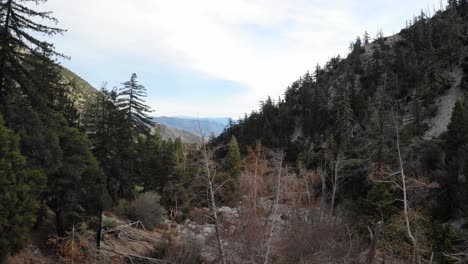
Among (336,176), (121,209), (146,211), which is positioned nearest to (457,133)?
(336,176)

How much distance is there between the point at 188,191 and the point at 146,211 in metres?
3.95

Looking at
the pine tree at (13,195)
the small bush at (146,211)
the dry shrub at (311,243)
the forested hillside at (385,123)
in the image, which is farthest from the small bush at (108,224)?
the forested hillside at (385,123)

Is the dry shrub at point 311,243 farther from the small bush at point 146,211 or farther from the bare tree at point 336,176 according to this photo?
the small bush at point 146,211

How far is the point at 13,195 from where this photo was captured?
13305 millimetres

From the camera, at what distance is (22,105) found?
1544 cm

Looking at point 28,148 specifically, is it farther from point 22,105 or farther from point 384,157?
point 384,157

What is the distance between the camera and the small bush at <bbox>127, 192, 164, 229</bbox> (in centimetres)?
2900

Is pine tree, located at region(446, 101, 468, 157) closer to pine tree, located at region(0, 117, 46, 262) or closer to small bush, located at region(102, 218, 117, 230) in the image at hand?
small bush, located at region(102, 218, 117, 230)

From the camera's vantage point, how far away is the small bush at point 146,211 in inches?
1142

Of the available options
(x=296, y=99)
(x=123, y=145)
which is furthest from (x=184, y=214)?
(x=296, y=99)

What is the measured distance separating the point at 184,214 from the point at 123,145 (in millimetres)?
10483

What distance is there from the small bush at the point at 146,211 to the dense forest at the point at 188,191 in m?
0.10

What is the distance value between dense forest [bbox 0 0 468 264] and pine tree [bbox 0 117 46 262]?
5cm

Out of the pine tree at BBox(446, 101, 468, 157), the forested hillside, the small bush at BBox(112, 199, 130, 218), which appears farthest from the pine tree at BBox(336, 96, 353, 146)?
the small bush at BBox(112, 199, 130, 218)
